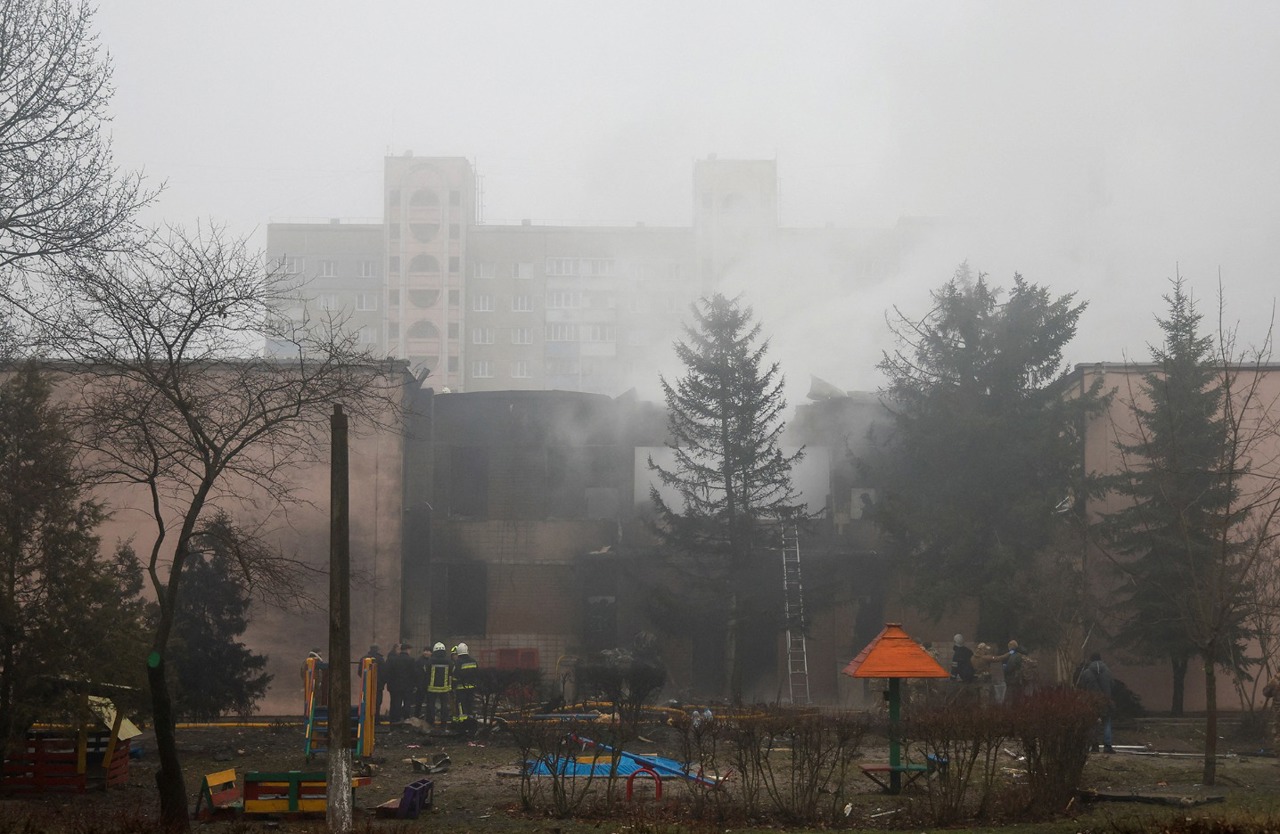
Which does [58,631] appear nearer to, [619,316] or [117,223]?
[117,223]

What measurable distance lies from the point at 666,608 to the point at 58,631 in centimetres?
1693

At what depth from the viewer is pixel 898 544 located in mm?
30109

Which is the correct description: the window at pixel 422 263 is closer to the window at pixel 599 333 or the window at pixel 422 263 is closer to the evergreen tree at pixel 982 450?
the window at pixel 599 333

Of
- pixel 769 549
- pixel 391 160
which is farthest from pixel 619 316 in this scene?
pixel 769 549

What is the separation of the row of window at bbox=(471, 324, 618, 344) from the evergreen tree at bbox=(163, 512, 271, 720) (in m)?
64.9

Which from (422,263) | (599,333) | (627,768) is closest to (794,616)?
(627,768)

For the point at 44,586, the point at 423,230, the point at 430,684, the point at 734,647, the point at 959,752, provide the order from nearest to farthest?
the point at 959,752, the point at 44,586, the point at 430,684, the point at 734,647, the point at 423,230

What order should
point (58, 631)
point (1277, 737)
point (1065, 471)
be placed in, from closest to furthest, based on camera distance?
point (58, 631), point (1277, 737), point (1065, 471)

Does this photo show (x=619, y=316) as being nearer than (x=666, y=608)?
No

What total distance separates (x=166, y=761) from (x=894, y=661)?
320 inches

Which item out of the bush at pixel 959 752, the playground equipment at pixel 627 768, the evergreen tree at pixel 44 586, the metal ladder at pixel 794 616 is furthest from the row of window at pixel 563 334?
the bush at pixel 959 752

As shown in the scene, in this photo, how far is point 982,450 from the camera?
95.9 ft

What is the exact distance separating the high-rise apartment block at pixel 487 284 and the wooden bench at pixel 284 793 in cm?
6661

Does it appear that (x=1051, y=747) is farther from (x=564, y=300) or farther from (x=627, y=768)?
(x=564, y=300)
